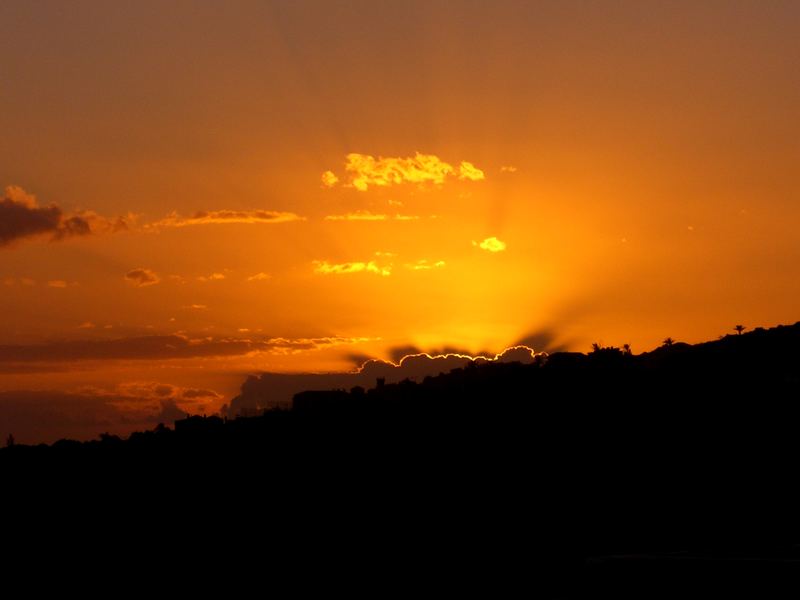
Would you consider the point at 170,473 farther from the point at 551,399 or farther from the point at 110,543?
the point at 551,399

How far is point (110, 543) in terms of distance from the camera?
143 feet

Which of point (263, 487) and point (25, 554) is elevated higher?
point (263, 487)

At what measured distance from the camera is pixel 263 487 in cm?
4369

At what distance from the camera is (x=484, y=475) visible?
128 ft

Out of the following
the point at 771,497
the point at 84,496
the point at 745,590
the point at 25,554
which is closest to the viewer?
the point at 745,590

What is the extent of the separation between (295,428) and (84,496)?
9.09 meters

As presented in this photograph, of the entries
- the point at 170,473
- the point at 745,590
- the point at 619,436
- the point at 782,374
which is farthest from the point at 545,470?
the point at 745,590

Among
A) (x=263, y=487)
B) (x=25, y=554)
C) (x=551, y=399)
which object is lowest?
(x=25, y=554)

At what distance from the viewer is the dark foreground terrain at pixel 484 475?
33.4 meters

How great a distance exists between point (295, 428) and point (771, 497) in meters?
20.6

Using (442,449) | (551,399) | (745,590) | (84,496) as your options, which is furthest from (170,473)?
(745,590)

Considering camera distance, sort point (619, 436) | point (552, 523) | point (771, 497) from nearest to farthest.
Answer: point (771, 497) → point (552, 523) → point (619, 436)

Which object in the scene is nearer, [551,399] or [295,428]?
Answer: [551,399]

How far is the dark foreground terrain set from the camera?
3341 cm
